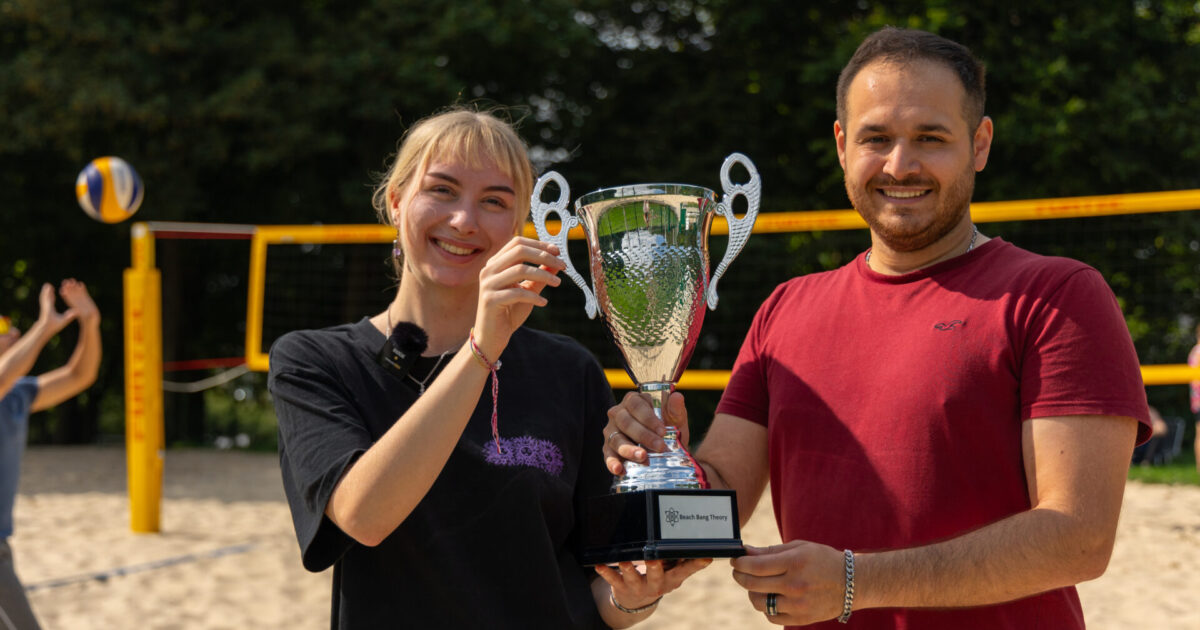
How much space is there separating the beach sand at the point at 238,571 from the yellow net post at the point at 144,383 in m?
0.25

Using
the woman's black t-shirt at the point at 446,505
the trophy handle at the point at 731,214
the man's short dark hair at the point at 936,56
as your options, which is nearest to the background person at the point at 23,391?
the woman's black t-shirt at the point at 446,505

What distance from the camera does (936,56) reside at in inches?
76.4

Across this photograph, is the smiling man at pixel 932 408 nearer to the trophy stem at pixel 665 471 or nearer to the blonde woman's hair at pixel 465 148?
the trophy stem at pixel 665 471

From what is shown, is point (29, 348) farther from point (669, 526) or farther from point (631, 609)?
point (669, 526)

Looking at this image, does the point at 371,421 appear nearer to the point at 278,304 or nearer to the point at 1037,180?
the point at 1037,180

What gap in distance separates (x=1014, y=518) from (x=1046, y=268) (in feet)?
1.49

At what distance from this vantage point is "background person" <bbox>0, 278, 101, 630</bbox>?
3.34 metres

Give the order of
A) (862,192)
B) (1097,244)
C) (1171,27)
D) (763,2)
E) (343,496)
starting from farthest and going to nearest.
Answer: (763,2) < (1171,27) < (1097,244) < (862,192) < (343,496)

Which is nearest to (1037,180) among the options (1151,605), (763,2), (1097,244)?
(1097,244)

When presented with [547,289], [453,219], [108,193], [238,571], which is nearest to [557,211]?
[453,219]

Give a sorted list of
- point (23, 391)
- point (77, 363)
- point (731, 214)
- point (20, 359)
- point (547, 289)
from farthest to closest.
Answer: point (547, 289)
point (77, 363)
point (23, 391)
point (20, 359)
point (731, 214)

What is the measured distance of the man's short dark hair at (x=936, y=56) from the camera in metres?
1.94

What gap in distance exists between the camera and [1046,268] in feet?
6.03

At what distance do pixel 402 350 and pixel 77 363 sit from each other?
10.4 ft
